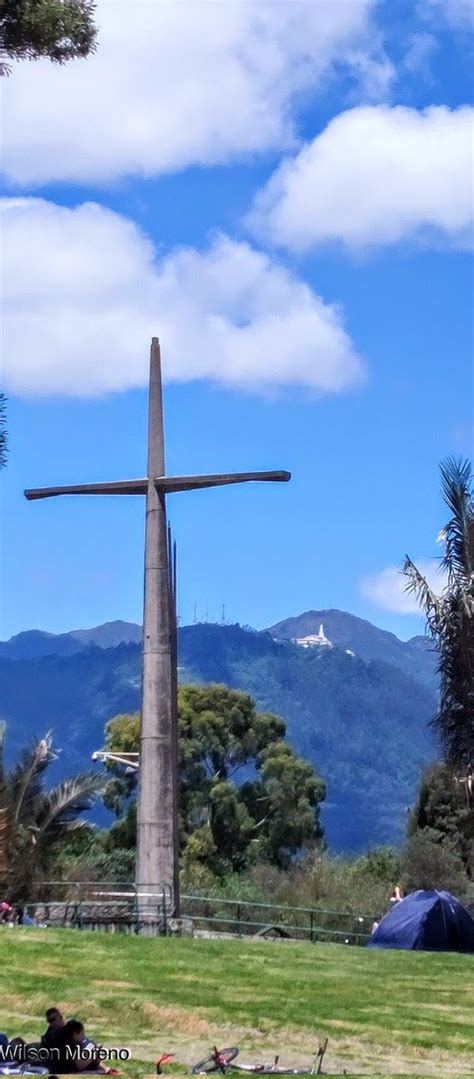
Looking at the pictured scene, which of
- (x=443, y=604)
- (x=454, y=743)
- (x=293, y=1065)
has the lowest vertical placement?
(x=293, y=1065)

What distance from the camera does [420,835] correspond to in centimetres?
5500

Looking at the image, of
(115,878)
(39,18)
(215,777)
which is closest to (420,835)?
(115,878)

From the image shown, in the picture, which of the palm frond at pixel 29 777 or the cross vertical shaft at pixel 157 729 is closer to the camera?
the cross vertical shaft at pixel 157 729

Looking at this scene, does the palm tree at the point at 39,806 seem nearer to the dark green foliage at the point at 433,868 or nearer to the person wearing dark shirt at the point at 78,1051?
the person wearing dark shirt at the point at 78,1051

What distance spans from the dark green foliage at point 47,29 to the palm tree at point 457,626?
1802 centimetres

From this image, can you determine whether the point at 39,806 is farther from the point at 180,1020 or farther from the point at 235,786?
the point at 235,786

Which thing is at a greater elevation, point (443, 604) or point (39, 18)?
point (443, 604)

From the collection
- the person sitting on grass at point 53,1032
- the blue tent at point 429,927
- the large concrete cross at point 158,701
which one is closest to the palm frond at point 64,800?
the large concrete cross at point 158,701

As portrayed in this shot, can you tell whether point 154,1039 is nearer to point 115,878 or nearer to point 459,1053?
point 459,1053

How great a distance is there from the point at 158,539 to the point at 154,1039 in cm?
1337

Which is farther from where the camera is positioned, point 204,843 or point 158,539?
point 204,843

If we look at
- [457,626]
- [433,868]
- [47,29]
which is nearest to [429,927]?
[457,626]

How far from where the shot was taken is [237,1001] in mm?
14695

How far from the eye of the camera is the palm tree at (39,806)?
30.2 m
